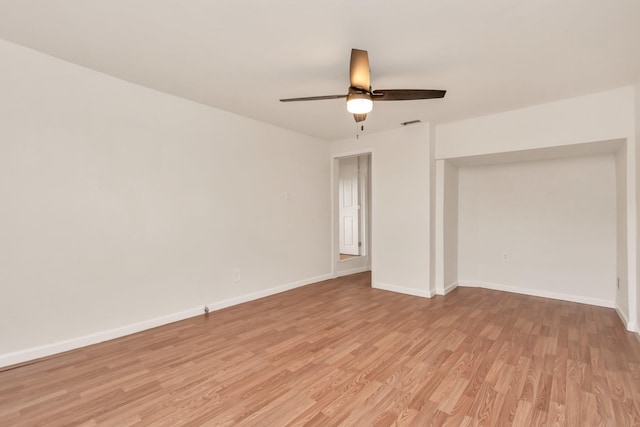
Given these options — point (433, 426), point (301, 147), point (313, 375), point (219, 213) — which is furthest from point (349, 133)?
point (433, 426)

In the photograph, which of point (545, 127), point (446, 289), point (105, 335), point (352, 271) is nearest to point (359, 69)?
point (545, 127)

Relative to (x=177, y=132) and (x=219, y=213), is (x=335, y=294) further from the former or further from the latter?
(x=177, y=132)

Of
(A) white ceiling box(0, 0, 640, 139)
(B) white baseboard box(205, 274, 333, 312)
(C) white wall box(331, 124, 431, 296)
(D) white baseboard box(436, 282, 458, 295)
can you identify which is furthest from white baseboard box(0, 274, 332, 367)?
(D) white baseboard box(436, 282, 458, 295)

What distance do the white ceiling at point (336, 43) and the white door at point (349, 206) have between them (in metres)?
2.80

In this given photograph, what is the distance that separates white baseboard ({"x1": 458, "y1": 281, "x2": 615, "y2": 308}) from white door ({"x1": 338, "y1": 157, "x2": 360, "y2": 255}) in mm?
2011

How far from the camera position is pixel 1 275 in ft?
7.06

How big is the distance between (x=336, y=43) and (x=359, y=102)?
1.43ft

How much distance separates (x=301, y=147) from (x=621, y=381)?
157 inches

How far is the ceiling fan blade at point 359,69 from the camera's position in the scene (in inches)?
74.7

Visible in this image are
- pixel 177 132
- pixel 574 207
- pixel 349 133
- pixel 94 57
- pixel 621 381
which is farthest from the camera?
pixel 349 133

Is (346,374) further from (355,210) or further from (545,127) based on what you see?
(355,210)

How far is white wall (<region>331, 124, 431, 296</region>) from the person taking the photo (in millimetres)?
3986

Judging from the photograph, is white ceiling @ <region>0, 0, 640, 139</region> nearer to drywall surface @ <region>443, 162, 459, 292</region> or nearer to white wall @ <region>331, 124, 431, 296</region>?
white wall @ <region>331, 124, 431, 296</region>

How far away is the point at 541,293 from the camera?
397 cm
